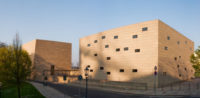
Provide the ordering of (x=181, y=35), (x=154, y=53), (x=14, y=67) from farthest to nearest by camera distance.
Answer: (x=181, y=35), (x=154, y=53), (x=14, y=67)

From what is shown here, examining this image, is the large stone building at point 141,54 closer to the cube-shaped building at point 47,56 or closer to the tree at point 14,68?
the cube-shaped building at point 47,56

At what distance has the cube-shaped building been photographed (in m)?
59.2

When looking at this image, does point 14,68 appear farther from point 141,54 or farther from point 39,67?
point 39,67

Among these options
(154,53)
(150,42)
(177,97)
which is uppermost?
(150,42)

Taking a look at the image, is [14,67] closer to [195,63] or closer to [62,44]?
[195,63]

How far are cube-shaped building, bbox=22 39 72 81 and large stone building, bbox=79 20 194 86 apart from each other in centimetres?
2219

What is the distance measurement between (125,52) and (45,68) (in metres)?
36.4

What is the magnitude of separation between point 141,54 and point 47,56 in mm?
40495

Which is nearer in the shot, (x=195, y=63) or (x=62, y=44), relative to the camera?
(x=195, y=63)

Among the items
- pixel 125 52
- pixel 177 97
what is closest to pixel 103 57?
pixel 125 52

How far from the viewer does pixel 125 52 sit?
36.6 m

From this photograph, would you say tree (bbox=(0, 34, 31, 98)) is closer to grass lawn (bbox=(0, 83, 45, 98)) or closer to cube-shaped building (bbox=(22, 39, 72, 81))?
grass lawn (bbox=(0, 83, 45, 98))

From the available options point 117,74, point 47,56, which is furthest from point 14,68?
point 47,56

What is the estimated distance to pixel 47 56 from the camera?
6131cm
